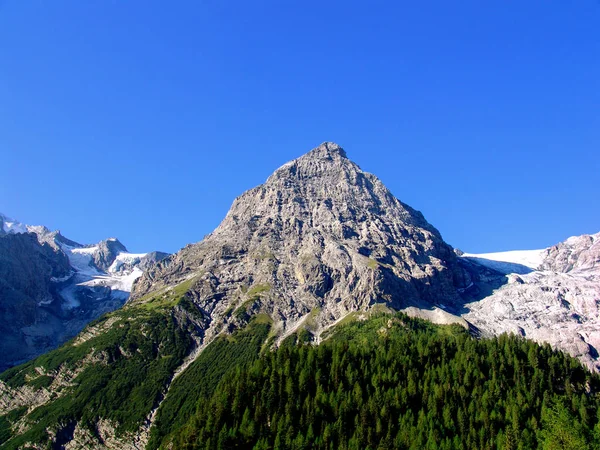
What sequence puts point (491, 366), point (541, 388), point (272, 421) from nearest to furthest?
point (272, 421) < point (541, 388) < point (491, 366)

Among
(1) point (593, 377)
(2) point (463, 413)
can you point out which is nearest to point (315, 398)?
(2) point (463, 413)

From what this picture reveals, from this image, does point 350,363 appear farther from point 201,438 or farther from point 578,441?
point 578,441

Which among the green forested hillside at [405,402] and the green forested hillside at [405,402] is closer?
the green forested hillside at [405,402]

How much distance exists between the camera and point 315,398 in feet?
541

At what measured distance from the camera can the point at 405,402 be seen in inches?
6324

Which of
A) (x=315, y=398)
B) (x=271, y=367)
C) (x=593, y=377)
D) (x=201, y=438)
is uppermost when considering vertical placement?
(x=593, y=377)

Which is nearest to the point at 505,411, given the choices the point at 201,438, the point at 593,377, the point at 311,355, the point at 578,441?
the point at 578,441

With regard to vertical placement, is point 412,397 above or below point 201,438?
above

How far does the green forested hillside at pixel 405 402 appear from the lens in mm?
141500

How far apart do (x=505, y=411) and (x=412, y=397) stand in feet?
90.8

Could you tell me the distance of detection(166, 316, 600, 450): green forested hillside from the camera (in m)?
142

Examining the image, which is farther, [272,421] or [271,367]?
[271,367]

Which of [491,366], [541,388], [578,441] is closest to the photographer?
[578,441]

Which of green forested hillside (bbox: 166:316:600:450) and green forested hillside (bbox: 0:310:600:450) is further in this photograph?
green forested hillside (bbox: 166:316:600:450)
